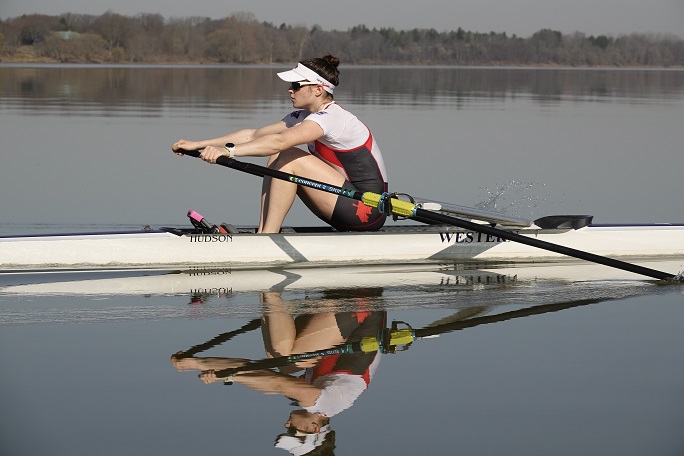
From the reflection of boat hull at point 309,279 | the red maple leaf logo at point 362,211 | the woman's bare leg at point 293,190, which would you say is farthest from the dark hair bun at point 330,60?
the reflection of boat hull at point 309,279

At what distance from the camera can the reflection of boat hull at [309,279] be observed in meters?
7.59

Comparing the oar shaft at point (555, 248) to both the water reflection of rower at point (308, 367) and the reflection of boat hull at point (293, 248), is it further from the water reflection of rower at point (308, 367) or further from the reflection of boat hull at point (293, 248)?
the water reflection of rower at point (308, 367)

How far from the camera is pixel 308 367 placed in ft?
18.8

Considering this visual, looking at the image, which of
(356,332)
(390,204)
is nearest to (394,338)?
(356,332)

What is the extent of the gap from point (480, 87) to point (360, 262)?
2670cm

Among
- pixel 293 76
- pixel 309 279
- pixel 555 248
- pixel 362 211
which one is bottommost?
pixel 309 279

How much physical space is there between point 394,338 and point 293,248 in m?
2.07

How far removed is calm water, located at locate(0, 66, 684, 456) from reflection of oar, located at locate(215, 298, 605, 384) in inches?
1.2

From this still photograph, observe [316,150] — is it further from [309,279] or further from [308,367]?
[308,367]

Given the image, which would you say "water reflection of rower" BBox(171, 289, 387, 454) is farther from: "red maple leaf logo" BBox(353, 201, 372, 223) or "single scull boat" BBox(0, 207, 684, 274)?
"red maple leaf logo" BBox(353, 201, 372, 223)

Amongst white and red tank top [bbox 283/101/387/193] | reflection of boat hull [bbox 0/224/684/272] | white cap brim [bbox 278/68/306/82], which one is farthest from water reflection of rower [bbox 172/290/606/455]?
white cap brim [bbox 278/68/306/82]

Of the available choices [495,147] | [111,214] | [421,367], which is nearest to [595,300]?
[421,367]

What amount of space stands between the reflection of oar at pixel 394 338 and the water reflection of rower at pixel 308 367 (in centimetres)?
2

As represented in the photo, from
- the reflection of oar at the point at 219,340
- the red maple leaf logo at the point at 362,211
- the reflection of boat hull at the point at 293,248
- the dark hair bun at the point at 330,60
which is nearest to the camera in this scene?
the reflection of oar at the point at 219,340
